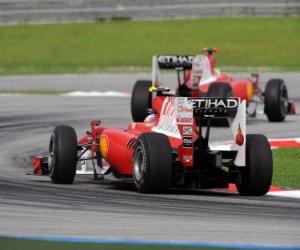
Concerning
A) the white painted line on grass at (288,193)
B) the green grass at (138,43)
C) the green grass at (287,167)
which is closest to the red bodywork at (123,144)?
the white painted line on grass at (288,193)

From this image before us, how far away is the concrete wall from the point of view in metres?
39.8

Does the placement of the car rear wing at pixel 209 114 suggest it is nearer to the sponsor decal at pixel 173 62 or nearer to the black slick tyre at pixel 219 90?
the sponsor decal at pixel 173 62

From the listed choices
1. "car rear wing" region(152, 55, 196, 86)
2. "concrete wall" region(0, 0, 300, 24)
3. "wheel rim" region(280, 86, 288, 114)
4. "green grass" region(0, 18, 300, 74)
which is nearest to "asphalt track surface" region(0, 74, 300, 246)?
"car rear wing" region(152, 55, 196, 86)

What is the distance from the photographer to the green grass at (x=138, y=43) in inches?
1470

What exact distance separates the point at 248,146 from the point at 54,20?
28957mm

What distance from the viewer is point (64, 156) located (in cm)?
1256

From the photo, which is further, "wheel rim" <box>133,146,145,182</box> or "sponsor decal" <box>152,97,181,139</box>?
"sponsor decal" <box>152,97,181,139</box>

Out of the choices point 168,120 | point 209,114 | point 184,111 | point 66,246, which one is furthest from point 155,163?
point 66,246

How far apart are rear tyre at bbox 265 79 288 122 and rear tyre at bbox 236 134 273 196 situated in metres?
9.35

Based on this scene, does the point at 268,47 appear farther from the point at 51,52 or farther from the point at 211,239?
the point at 211,239

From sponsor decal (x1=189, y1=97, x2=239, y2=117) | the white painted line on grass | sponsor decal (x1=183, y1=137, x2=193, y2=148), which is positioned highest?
sponsor decal (x1=189, y1=97, x2=239, y2=117)

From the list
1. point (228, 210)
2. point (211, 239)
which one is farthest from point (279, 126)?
point (211, 239)

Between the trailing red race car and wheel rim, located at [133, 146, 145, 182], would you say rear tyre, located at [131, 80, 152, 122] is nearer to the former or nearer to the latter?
the trailing red race car

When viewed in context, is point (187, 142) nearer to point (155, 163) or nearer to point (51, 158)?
point (155, 163)
